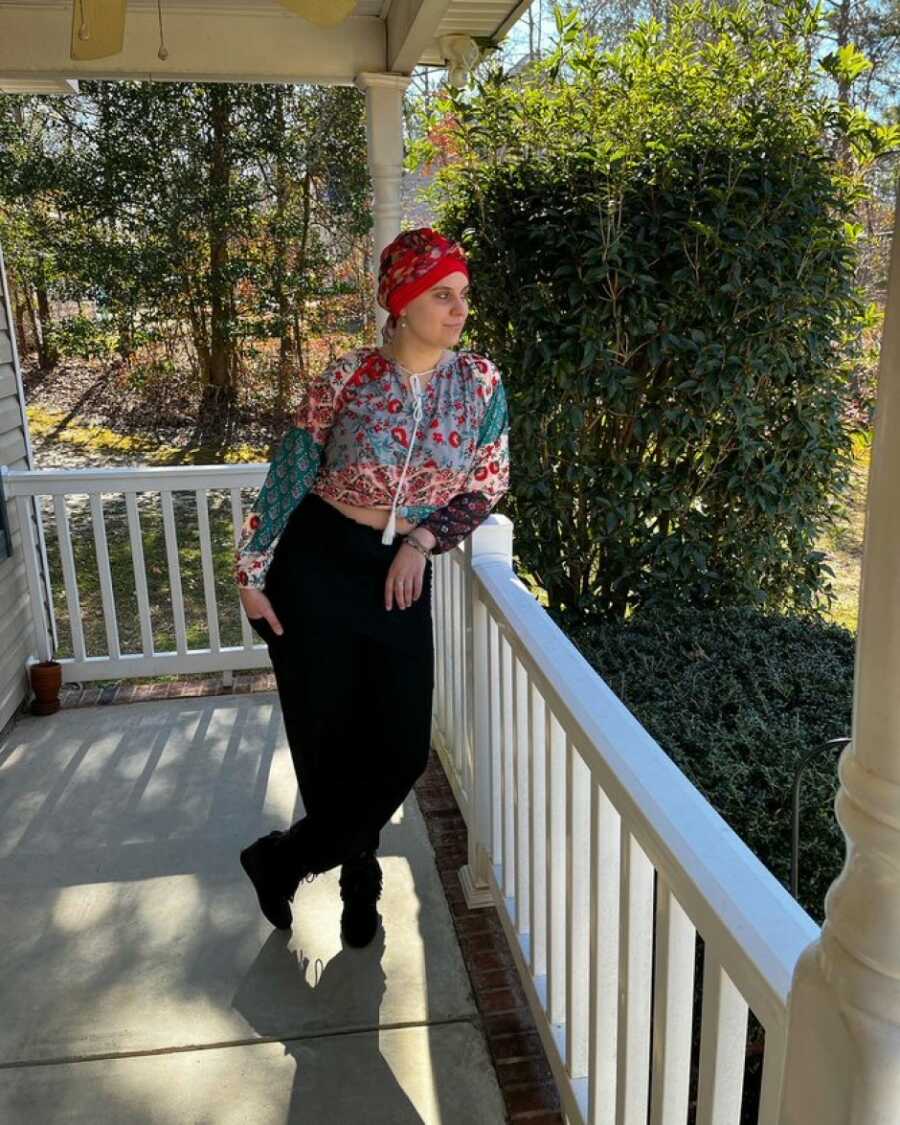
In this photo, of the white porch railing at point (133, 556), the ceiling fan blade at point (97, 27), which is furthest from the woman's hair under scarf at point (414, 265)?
the white porch railing at point (133, 556)

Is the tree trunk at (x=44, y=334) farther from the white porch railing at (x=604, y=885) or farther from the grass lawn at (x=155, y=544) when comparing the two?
the white porch railing at (x=604, y=885)

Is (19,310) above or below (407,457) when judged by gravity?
above

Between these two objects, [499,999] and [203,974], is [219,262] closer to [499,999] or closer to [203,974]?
[203,974]

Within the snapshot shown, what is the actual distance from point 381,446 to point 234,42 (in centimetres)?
231

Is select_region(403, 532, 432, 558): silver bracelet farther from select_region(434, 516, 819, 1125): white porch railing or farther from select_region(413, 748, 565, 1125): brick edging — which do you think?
select_region(413, 748, 565, 1125): brick edging

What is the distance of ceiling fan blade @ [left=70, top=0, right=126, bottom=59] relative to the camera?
247cm

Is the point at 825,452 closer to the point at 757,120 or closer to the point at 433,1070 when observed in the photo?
the point at 757,120

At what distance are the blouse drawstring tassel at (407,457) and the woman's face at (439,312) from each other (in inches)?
3.7

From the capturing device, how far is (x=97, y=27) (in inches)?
101

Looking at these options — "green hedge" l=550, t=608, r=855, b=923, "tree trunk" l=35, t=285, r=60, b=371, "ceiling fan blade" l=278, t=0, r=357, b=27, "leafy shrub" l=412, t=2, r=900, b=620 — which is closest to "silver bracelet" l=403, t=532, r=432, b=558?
"green hedge" l=550, t=608, r=855, b=923

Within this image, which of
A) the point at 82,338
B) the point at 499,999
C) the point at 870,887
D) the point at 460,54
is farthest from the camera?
the point at 82,338

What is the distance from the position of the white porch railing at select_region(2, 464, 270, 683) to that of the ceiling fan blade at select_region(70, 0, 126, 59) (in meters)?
1.61

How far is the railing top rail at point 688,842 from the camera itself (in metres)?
1.07

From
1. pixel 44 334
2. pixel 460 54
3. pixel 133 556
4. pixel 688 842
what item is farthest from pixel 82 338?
pixel 688 842
